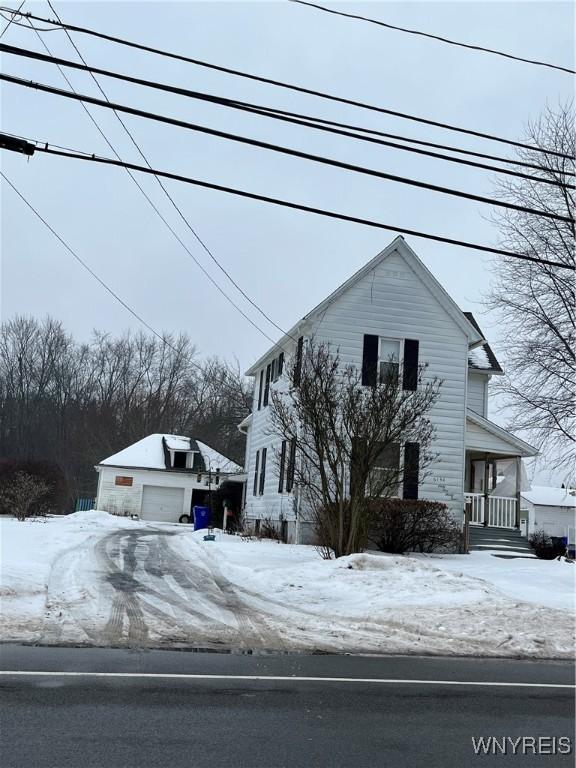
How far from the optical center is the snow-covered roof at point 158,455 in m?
43.2

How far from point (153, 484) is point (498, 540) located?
24.5 m

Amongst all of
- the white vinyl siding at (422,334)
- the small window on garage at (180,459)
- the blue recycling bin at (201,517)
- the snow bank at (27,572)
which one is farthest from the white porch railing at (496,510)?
the small window on garage at (180,459)

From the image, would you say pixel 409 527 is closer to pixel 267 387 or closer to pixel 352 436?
pixel 352 436

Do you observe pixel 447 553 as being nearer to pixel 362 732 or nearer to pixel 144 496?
pixel 362 732

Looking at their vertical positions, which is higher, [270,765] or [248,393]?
[248,393]

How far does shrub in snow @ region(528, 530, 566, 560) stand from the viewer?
23.7 m

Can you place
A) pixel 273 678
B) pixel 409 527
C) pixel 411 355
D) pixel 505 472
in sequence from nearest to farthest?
1. pixel 273 678
2. pixel 409 527
3. pixel 411 355
4. pixel 505 472

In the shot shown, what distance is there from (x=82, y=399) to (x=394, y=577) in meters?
54.1

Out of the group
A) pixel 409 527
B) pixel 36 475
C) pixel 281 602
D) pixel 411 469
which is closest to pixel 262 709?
pixel 281 602

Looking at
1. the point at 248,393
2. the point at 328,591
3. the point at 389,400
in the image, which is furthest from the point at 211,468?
the point at 328,591

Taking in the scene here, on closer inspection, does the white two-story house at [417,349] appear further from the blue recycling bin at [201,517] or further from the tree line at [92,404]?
the tree line at [92,404]

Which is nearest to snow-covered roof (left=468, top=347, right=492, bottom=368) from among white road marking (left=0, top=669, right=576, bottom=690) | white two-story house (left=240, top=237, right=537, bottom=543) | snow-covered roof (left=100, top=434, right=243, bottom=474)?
white two-story house (left=240, top=237, right=537, bottom=543)

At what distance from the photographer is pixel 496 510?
24.5m

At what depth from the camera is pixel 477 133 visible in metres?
10.8
